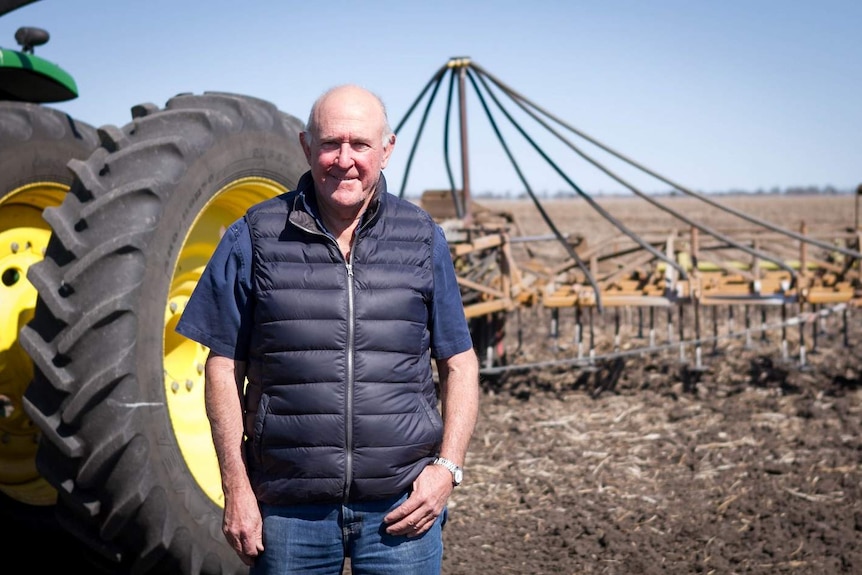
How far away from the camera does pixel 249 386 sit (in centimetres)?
215

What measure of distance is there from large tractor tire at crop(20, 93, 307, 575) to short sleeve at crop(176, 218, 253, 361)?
783mm

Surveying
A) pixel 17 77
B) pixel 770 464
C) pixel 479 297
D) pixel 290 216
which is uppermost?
pixel 17 77

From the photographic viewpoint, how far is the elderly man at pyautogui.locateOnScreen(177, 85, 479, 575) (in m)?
2.04

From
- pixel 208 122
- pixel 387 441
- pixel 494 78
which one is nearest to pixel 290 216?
pixel 387 441

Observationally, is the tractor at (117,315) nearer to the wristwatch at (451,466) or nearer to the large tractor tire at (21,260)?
the large tractor tire at (21,260)

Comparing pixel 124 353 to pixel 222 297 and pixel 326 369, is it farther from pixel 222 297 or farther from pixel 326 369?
pixel 326 369

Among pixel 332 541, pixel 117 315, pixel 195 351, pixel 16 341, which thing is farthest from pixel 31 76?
pixel 332 541

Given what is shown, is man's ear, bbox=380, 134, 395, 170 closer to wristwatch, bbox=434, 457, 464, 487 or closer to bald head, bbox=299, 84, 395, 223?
bald head, bbox=299, 84, 395, 223

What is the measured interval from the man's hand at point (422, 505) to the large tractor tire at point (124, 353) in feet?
3.55

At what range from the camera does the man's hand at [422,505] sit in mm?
2072

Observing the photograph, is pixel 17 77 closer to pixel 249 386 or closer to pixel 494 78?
pixel 249 386

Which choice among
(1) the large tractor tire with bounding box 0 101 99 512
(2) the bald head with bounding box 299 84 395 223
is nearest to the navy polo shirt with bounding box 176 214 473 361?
(2) the bald head with bounding box 299 84 395 223

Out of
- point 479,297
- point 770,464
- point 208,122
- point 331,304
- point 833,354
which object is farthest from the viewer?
point 833,354

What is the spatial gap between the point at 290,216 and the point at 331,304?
0.23 meters
